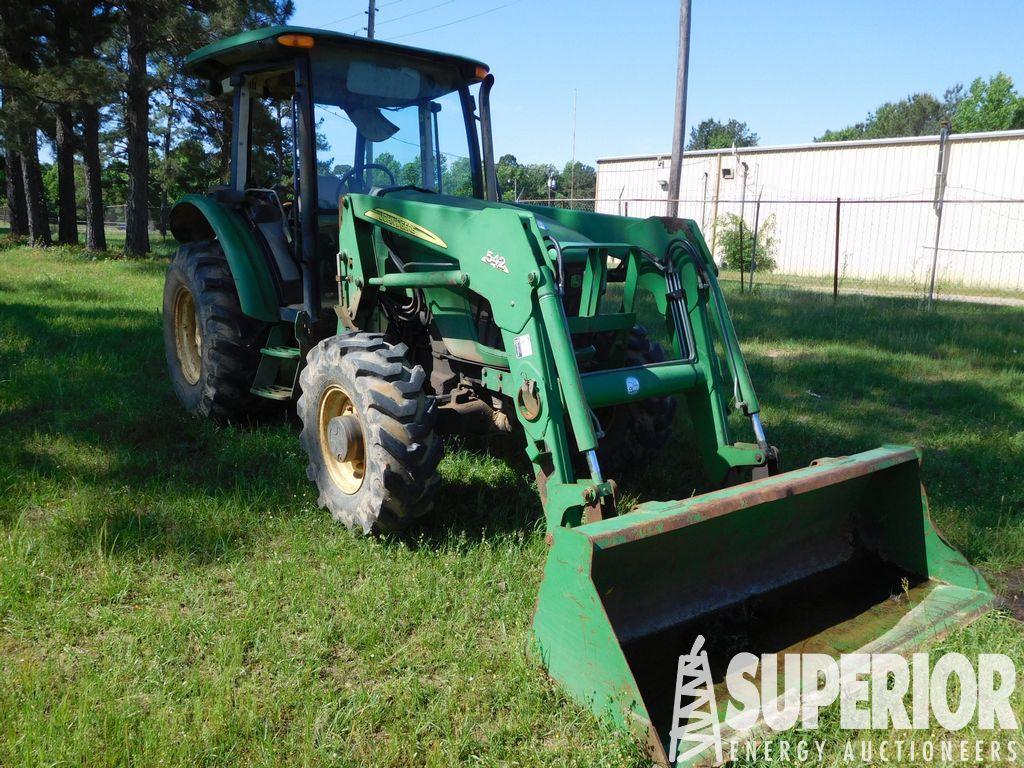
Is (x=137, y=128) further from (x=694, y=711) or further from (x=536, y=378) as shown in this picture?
(x=694, y=711)

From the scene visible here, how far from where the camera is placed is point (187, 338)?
6.43 m

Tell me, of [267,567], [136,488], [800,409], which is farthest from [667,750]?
[800,409]

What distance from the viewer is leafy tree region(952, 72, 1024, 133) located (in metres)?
55.2

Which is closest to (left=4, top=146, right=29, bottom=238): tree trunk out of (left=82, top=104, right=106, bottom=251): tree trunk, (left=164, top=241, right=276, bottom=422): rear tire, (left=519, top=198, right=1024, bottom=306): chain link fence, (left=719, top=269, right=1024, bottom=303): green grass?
(left=82, top=104, right=106, bottom=251): tree trunk

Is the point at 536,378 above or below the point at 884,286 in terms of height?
above

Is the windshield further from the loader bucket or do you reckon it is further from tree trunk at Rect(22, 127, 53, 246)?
tree trunk at Rect(22, 127, 53, 246)

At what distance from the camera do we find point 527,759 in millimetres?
2656

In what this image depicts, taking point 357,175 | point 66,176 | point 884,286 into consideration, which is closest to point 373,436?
point 357,175

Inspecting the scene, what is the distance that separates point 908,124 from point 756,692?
84.0 meters

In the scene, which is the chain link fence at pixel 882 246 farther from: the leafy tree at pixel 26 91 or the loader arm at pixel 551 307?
the loader arm at pixel 551 307

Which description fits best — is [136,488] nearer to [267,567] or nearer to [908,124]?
[267,567]

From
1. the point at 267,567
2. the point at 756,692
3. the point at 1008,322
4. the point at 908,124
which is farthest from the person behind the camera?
the point at 908,124

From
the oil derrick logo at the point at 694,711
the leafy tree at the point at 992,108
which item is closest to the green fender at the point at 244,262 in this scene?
the oil derrick logo at the point at 694,711

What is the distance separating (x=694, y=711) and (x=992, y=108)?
66786 mm
